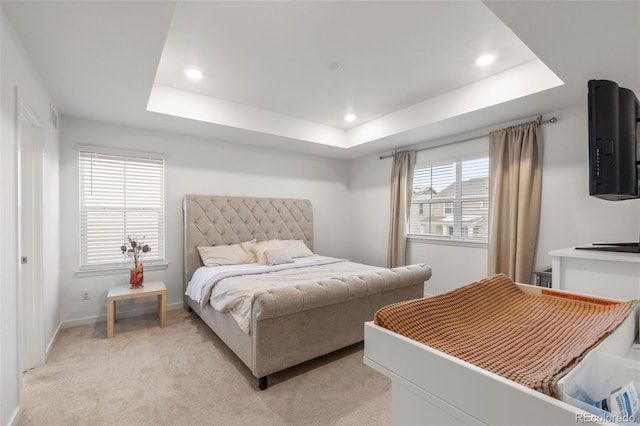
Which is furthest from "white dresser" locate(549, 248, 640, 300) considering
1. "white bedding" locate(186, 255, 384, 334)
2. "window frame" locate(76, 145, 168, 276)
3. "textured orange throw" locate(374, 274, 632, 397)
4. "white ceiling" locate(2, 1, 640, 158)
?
"window frame" locate(76, 145, 168, 276)

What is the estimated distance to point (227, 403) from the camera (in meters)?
1.95

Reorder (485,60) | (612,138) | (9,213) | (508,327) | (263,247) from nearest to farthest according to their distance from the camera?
(508,327) < (612,138) < (9,213) < (485,60) < (263,247)

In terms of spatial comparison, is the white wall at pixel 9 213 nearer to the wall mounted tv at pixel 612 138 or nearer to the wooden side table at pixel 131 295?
the wooden side table at pixel 131 295

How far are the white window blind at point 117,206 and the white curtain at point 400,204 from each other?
3.29m

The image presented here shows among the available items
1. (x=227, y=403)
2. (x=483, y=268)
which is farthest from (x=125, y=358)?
(x=483, y=268)

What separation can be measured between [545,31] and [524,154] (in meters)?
1.78

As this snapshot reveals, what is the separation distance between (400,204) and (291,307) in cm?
294

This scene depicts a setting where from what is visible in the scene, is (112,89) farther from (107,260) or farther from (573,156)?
(573,156)

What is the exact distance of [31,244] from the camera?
238 centimetres

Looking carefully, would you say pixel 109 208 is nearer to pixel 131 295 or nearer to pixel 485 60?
pixel 131 295

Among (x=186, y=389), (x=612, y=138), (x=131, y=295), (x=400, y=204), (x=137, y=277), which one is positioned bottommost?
(x=186, y=389)

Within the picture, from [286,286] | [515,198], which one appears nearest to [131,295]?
[286,286]

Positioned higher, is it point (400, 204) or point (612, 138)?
point (612, 138)

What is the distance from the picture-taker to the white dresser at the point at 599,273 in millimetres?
1411
